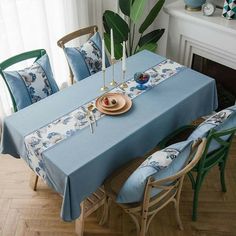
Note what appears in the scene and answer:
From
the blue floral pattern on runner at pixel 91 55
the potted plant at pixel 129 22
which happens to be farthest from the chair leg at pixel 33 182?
the potted plant at pixel 129 22

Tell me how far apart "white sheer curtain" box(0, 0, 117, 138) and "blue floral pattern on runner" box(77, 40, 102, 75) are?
1.71 feet

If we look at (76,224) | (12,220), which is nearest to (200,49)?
(76,224)

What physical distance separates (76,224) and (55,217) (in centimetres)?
24

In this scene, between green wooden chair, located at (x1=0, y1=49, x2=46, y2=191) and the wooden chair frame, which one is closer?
the wooden chair frame

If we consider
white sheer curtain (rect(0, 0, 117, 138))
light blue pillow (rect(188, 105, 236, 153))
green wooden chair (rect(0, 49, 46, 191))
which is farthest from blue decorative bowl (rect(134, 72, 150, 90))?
white sheer curtain (rect(0, 0, 117, 138))

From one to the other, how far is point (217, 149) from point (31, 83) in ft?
4.45

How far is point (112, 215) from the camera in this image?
2609 millimetres

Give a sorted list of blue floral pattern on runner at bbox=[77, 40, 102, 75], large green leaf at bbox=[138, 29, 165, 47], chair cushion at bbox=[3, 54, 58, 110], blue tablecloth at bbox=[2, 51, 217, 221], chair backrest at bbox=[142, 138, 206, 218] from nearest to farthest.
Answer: chair backrest at bbox=[142, 138, 206, 218], blue tablecloth at bbox=[2, 51, 217, 221], chair cushion at bbox=[3, 54, 58, 110], blue floral pattern on runner at bbox=[77, 40, 102, 75], large green leaf at bbox=[138, 29, 165, 47]

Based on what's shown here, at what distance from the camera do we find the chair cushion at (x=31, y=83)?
2.46 meters

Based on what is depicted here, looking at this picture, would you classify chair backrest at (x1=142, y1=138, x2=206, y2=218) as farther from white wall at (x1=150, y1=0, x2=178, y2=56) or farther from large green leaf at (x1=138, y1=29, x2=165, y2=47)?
white wall at (x1=150, y1=0, x2=178, y2=56)

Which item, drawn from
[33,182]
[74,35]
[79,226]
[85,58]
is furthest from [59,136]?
[74,35]

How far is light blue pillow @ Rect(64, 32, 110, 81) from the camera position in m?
2.83

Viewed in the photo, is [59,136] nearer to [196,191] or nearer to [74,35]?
[196,191]

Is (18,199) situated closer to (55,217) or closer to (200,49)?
(55,217)
